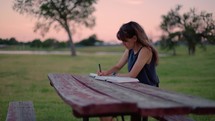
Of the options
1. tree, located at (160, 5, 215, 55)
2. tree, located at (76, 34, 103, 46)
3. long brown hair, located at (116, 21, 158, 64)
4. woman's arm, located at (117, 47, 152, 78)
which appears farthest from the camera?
tree, located at (76, 34, 103, 46)

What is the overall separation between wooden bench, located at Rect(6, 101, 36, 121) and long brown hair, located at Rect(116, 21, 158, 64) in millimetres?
1621

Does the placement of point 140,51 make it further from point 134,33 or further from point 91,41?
point 91,41

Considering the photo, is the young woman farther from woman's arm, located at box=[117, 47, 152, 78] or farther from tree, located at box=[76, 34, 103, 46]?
tree, located at box=[76, 34, 103, 46]

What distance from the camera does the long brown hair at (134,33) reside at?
4598 millimetres

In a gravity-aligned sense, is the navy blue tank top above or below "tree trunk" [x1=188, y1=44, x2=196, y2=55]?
above

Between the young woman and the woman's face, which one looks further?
the woman's face

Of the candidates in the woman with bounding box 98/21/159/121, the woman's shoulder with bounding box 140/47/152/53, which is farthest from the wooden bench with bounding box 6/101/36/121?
the woman's shoulder with bounding box 140/47/152/53

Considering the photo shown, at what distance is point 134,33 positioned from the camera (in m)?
4.65

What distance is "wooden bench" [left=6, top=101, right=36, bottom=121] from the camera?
15.3 ft

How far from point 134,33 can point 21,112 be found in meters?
1.96

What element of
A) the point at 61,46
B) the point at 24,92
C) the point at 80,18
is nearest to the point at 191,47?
the point at 80,18

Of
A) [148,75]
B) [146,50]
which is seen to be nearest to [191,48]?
[148,75]

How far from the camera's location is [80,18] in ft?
170

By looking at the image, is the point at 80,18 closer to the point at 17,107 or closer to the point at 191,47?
the point at 191,47
